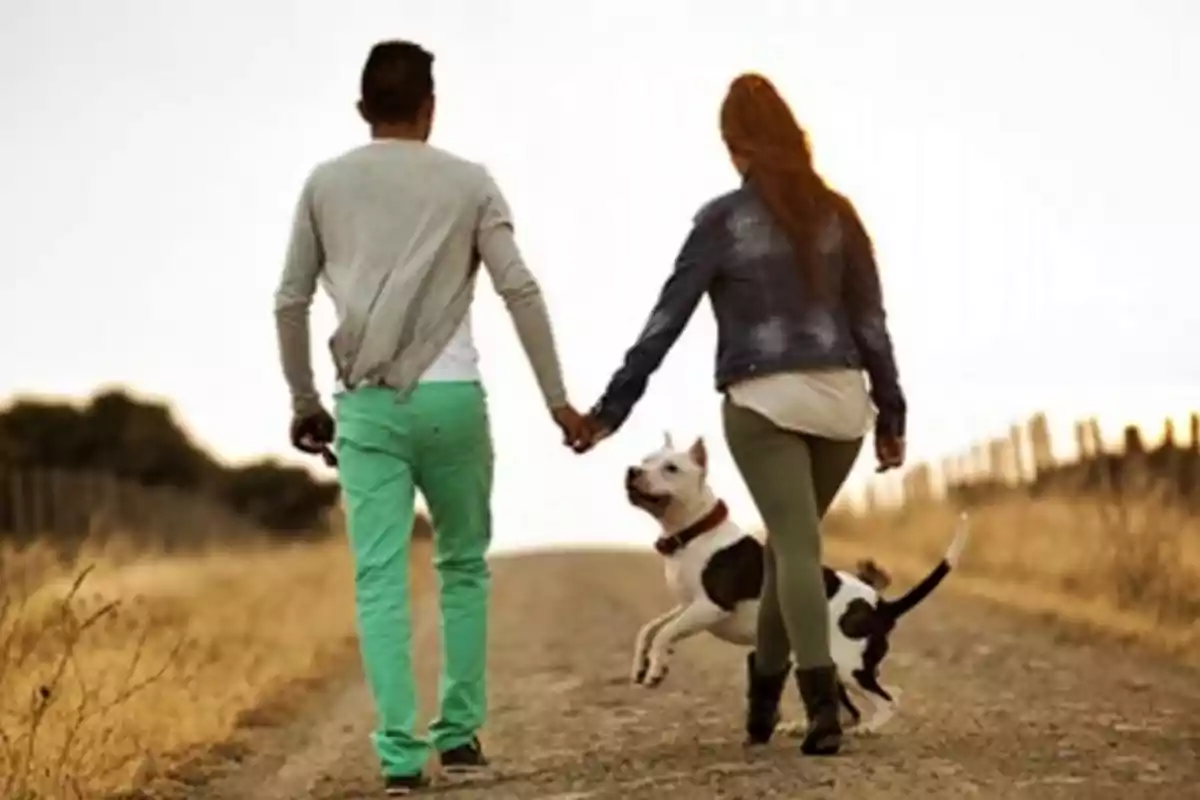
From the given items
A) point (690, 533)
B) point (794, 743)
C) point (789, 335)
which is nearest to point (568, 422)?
point (789, 335)

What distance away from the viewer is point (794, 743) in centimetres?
1025

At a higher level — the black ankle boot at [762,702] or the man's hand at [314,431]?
the man's hand at [314,431]

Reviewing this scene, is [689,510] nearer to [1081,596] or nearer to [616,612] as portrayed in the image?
[1081,596]

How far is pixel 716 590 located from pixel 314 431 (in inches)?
62.2

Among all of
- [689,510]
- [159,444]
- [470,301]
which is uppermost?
[470,301]

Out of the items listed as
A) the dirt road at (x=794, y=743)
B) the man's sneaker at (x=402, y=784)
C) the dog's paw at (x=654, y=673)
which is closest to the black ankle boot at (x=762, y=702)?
the dirt road at (x=794, y=743)

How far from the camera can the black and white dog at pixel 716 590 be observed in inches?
397

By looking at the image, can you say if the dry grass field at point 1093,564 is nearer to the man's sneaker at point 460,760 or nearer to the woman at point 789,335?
the woman at point 789,335

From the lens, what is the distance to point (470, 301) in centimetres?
938

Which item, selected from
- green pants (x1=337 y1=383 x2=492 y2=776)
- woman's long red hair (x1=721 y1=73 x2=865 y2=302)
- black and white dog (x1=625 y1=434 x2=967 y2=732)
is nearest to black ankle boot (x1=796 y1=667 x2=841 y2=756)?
black and white dog (x1=625 y1=434 x2=967 y2=732)

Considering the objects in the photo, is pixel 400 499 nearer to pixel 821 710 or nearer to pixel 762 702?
pixel 821 710

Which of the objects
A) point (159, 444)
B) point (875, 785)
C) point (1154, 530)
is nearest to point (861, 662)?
point (875, 785)

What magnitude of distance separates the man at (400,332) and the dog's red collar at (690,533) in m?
1.01

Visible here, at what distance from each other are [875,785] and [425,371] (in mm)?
1924
